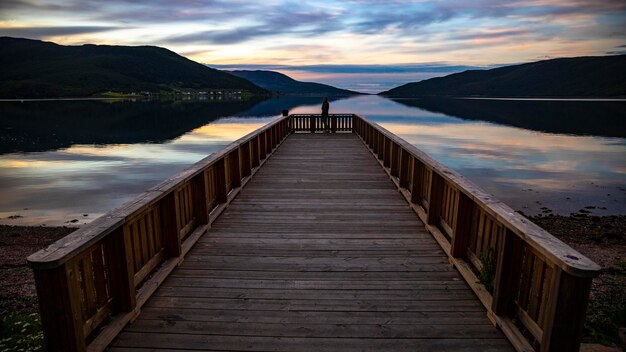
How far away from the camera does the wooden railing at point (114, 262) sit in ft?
7.51

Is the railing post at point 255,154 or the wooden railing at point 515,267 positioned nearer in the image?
the wooden railing at point 515,267

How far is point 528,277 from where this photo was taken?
2855mm

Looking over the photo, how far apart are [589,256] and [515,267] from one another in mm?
8719

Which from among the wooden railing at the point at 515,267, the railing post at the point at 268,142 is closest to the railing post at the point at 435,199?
the wooden railing at the point at 515,267

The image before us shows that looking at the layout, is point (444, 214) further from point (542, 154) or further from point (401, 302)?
point (542, 154)

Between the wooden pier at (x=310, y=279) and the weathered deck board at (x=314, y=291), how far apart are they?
0.05 ft

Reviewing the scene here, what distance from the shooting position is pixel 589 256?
9789mm

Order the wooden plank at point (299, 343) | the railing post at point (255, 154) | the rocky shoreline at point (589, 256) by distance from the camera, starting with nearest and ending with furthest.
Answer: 1. the wooden plank at point (299, 343)
2. the rocky shoreline at point (589, 256)
3. the railing post at point (255, 154)

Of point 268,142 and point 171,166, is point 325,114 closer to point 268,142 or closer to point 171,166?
point 268,142

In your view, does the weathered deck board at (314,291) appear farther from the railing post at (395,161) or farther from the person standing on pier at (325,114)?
the person standing on pier at (325,114)

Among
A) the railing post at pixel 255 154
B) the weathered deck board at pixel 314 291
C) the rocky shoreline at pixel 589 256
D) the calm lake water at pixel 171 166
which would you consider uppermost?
the railing post at pixel 255 154

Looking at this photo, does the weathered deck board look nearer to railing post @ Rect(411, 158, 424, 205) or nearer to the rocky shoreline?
railing post @ Rect(411, 158, 424, 205)

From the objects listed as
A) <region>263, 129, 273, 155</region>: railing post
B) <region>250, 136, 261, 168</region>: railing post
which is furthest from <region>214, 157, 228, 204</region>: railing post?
<region>263, 129, 273, 155</region>: railing post

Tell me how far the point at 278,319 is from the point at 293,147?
10746 millimetres
